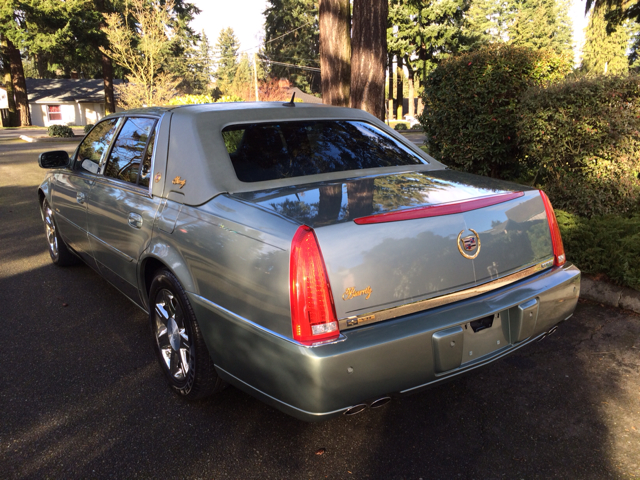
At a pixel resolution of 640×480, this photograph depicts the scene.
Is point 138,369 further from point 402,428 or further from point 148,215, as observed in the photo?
point 402,428

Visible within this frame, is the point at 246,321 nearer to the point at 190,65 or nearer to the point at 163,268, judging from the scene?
the point at 163,268

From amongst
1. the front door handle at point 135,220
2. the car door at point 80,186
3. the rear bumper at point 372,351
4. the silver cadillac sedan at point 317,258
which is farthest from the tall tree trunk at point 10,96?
the rear bumper at point 372,351

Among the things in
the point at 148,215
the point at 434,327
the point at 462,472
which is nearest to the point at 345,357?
the point at 434,327

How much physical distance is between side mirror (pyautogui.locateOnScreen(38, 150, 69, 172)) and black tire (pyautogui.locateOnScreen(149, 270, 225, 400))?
254 cm

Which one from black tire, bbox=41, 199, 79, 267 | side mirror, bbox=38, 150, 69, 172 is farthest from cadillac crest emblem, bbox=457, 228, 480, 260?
black tire, bbox=41, 199, 79, 267

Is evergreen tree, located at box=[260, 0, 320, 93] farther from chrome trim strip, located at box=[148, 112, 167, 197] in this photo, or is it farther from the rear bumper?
the rear bumper

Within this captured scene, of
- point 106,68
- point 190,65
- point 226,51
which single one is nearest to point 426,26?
point 106,68

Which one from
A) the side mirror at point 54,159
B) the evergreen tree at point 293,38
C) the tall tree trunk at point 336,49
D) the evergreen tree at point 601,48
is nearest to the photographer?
the side mirror at point 54,159

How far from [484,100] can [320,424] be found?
5145 millimetres

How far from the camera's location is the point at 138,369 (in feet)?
11.1

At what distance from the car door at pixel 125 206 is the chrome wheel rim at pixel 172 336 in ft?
1.18

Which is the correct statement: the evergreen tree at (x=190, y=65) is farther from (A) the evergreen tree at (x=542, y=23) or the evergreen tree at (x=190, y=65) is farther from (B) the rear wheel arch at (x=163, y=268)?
(A) the evergreen tree at (x=542, y=23)

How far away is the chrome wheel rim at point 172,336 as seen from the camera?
2879 mm

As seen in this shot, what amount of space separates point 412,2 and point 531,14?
32.4 meters
